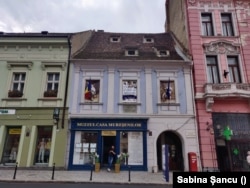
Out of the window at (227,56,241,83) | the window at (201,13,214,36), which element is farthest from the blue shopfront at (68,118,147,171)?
the window at (201,13,214,36)

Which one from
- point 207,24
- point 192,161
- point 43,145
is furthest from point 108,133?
point 207,24

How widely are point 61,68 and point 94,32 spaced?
20.3 feet

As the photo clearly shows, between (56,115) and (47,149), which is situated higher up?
(56,115)

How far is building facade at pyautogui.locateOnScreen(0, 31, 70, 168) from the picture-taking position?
42.1ft

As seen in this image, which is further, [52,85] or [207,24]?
[207,24]

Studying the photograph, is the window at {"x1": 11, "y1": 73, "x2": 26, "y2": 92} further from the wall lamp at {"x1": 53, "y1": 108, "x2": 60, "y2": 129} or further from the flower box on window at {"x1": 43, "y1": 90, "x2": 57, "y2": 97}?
the wall lamp at {"x1": 53, "y1": 108, "x2": 60, "y2": 129}

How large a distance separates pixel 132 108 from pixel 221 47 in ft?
26.4

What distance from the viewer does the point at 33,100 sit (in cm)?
1358

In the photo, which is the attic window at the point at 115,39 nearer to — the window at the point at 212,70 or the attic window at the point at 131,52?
the attic window at the point at 131,52

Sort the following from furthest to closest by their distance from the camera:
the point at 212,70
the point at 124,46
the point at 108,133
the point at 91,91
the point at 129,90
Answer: the point at 124,46 < the point at 212,70 < the point at 129,90 < the point at 91,91 < the point at 108,133

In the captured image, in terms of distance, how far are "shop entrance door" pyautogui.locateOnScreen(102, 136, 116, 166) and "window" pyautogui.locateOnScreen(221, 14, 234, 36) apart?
11715 millimetres

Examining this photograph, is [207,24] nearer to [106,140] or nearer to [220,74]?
[220,74]

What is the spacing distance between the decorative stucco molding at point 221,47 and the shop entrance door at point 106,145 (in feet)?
30.8

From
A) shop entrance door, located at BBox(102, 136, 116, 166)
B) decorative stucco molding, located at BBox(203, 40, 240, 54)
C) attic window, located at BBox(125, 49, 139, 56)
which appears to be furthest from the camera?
attic window, located at BBox(125, 49, 139, 56)
